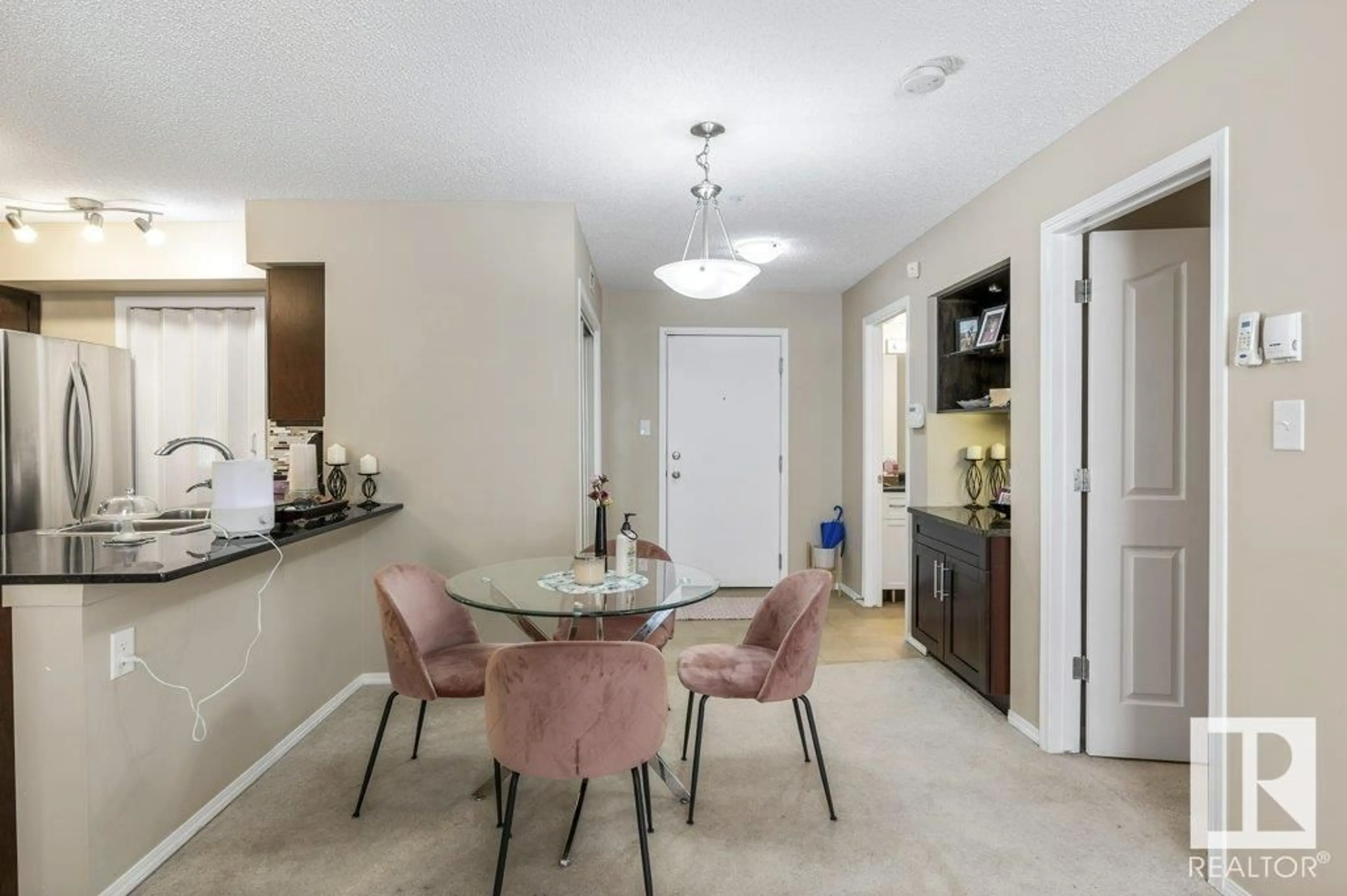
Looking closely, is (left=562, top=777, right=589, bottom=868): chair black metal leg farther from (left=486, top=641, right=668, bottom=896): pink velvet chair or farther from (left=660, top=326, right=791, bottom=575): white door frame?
(left=660, top=326, right=791, bottom=575): white door frame

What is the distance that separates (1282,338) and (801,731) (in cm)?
190

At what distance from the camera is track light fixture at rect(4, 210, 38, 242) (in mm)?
3453

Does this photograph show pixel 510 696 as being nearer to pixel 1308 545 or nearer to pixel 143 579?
pixel 143 579

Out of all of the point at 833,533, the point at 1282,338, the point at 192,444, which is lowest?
the point at 833,533

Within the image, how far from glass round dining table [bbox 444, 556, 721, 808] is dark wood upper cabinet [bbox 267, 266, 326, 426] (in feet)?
5.41

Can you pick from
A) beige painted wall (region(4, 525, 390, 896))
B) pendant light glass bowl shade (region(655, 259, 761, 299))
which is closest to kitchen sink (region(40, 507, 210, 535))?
beige painted wall (region(4, 525, 390, 896))

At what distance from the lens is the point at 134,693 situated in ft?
6.24

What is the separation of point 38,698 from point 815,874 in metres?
2.12

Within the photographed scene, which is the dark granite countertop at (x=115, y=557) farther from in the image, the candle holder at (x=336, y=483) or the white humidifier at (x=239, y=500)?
the candle holder at (x=336, y=483)

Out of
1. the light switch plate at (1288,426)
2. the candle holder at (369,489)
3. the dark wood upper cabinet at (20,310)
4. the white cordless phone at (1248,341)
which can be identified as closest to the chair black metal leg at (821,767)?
the light switch plate at (1288,426)

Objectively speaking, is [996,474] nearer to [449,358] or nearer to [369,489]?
[449,358]

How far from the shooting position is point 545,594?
2129mm

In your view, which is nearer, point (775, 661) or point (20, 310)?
point (775, 661)

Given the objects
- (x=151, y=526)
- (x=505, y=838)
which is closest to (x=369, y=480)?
(x=151, y=526)
